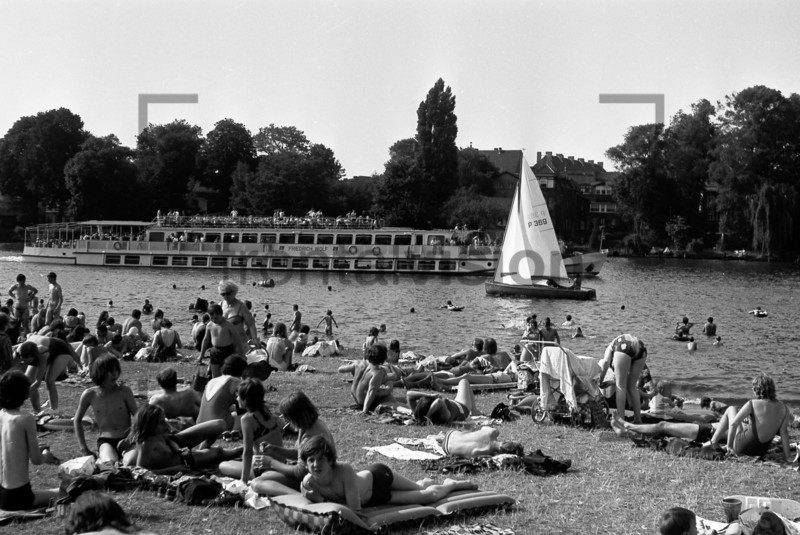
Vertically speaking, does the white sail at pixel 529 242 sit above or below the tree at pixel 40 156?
below

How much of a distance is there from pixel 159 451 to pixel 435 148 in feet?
286

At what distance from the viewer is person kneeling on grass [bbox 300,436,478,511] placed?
6785mm

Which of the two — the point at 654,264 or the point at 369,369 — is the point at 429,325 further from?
the point at 654,264

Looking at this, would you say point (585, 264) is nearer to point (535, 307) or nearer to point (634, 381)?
point (535, 307)

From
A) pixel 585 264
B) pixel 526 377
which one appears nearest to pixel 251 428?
pixel 526 377

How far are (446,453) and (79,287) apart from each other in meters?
48.3

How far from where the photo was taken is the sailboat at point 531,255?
46344 mm

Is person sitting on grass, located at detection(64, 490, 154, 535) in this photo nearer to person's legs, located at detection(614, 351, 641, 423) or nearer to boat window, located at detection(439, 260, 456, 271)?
person's legs, located at detection(614, 351, 641, 423)

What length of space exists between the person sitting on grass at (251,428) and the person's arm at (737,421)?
532cm

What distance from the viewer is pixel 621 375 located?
12.0 m

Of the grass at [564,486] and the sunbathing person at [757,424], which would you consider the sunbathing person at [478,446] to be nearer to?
the grass at [564,486]

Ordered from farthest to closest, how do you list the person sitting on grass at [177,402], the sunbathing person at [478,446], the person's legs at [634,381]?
the person's legs at [634,381]
the person sitting on grass at [177,402]
the sunbathing person at [478,446]

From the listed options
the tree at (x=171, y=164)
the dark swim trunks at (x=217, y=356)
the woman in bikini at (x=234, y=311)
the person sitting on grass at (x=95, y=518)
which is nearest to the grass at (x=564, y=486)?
the dark swim trunks at (x=217, y=356)

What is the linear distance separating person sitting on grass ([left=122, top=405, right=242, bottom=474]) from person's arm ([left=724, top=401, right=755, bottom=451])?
5.73 m
